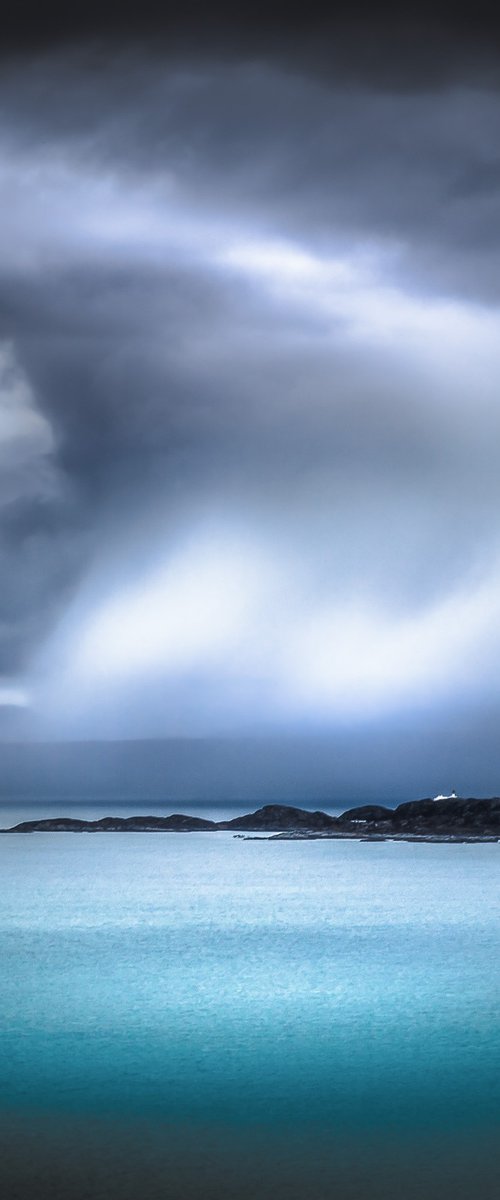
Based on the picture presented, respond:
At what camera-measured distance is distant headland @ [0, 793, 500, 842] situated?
90125 mm

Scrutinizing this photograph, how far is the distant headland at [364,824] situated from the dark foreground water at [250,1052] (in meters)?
49.7

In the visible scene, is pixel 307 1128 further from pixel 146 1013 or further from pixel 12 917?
pixel 12 917

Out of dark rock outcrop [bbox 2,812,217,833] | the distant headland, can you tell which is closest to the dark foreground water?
the distant headland

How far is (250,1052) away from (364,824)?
309ft

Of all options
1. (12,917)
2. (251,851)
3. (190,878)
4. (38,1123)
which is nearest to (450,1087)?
(38,1123)

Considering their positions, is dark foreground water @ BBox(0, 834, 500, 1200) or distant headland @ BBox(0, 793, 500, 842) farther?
distant headland @ BBox(0, 793, 500, 842)

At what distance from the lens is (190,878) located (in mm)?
58719

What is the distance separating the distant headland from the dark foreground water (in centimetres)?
4974

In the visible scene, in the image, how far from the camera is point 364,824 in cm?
11000

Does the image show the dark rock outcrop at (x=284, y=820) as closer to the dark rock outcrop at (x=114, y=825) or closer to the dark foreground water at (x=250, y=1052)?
the dark rock outcrop at (x=114, y=825)

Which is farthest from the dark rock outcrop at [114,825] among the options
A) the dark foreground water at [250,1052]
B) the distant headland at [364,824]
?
the dark foreground water at [250,1052]

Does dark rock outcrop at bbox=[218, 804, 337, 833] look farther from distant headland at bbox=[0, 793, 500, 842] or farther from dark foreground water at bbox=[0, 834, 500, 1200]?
dark foreground water at bbox=[0, 834, 500, 1200]

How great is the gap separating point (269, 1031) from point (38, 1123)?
6550mm

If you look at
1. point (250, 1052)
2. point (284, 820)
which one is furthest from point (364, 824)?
point (250, 1052)
